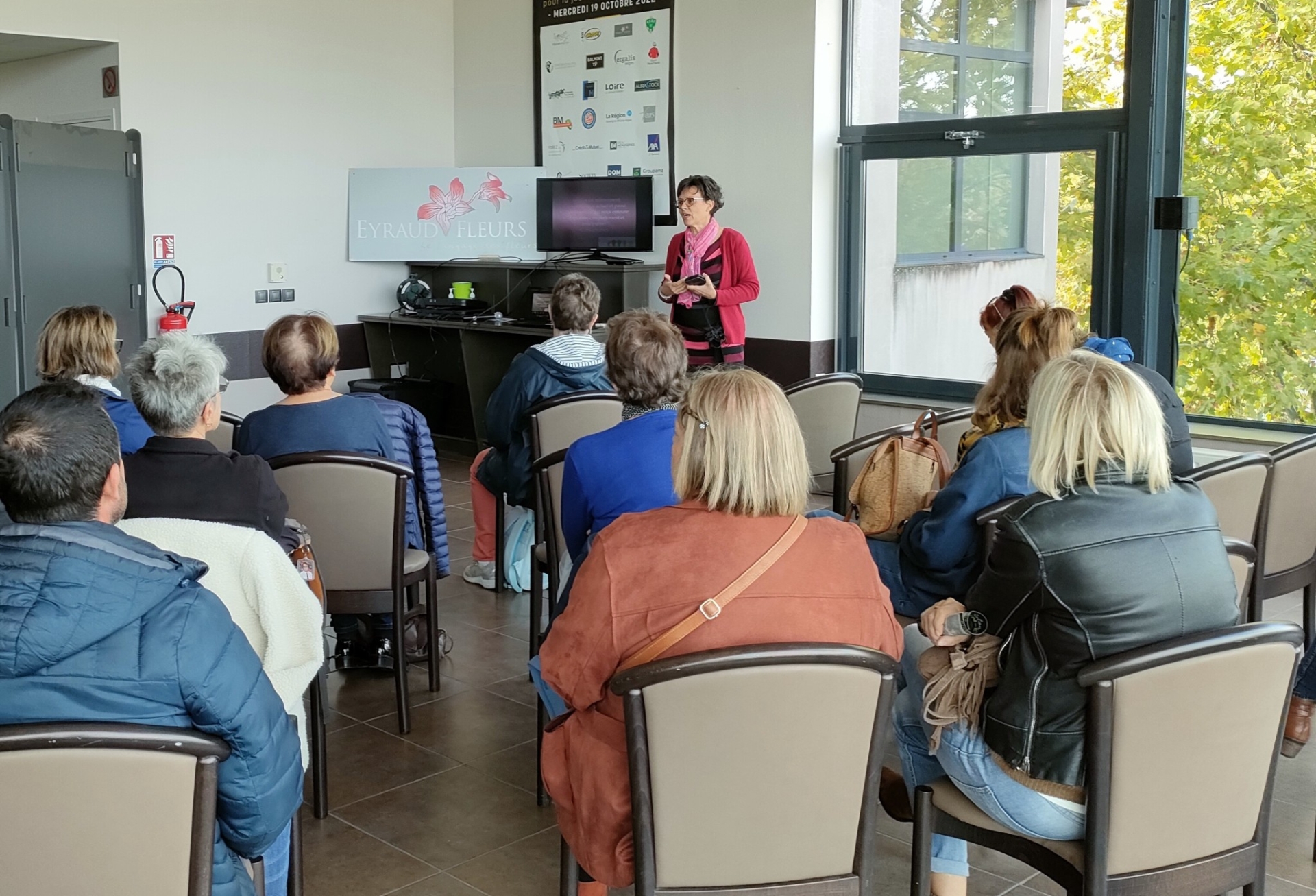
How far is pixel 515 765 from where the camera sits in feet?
10.8

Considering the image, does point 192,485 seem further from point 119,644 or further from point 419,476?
point 419,476

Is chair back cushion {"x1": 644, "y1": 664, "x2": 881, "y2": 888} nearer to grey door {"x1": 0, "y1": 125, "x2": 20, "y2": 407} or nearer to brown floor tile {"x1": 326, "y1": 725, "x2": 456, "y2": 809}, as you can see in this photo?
brown floor tile {"x1": 326, "y1": 725, "x2": 456, "y2": 809}

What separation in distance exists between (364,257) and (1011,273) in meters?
4.06

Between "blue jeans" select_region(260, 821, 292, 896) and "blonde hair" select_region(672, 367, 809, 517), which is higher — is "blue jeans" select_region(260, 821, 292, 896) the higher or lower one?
the lower one

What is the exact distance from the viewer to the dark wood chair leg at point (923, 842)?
7.08 feet

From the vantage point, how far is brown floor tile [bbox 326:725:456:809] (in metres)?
3.17

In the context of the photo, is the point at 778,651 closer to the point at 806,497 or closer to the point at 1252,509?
the point at 806,497

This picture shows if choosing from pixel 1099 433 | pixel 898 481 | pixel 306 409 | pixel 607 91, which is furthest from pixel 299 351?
pixel 607 91

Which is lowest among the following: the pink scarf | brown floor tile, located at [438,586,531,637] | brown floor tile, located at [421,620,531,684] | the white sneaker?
brown floor tile, located at [421,620,531,684]

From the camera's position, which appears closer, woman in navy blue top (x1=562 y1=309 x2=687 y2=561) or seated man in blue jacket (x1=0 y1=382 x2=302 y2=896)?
seated man in blue jacket (x1=0 y1=382 x2=302 y2=896)

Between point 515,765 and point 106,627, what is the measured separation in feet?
6.09

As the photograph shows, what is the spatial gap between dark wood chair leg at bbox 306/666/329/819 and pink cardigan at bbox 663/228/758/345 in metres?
3.71

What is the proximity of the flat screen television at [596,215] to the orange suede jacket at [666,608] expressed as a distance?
5618 mm

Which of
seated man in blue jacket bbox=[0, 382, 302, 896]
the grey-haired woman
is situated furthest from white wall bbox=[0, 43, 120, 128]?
seated man in blue jacket bbox=[0, 382, 302, 896]
